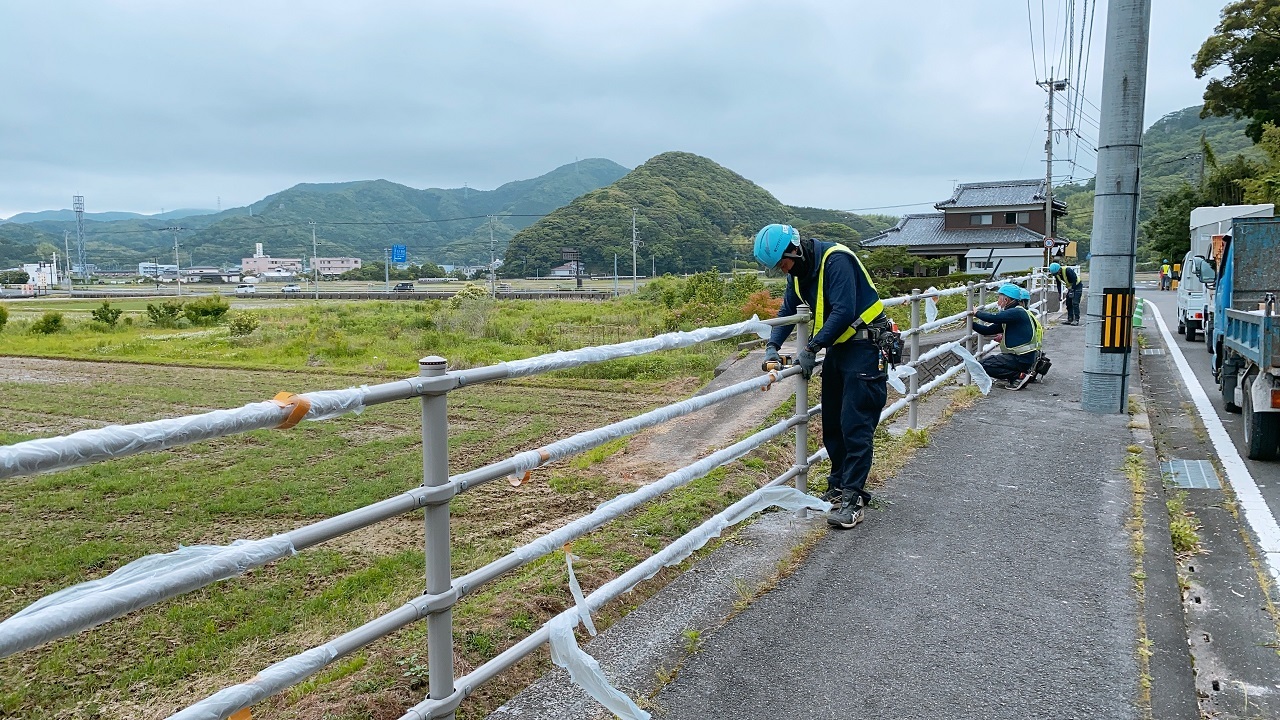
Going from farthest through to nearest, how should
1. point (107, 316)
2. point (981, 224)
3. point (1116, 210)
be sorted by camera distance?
point (981, 224) < point (107, 316) < point (1116, 210)

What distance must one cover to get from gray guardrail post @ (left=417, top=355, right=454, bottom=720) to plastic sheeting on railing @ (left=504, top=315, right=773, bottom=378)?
0.26 m

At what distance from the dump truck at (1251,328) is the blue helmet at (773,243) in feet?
14.9

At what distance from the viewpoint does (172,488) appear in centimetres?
830

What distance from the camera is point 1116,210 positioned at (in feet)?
27.2

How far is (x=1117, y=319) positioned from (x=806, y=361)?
16.8ft

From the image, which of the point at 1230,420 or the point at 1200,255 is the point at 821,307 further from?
the point at 1200,255

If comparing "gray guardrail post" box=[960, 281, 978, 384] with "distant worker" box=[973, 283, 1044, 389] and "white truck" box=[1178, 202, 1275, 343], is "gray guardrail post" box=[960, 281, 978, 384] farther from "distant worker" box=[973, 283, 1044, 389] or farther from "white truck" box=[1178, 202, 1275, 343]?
"white truck" box=[1178, 202, 1275, 343]

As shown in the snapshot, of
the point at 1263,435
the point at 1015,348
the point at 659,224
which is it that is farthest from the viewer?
the point at 659,224

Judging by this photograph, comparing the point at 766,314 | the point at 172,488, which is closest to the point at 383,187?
the point at 766,314

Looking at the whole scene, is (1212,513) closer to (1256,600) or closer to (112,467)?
(1256,600)

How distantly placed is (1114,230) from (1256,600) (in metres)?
5.08

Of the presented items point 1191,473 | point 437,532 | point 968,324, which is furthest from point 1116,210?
point 437,532

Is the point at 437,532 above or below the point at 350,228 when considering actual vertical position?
below

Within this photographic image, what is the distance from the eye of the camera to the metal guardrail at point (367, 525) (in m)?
1.61
